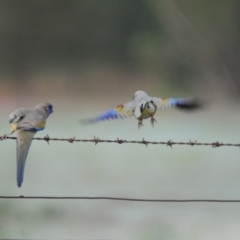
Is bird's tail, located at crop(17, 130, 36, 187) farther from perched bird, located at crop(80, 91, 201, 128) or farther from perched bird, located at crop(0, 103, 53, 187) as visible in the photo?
perched bird, located at crop(80, 91, 201, 128)

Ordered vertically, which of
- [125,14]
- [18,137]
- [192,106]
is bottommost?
[18,137]

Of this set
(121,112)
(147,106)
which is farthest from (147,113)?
(121,112)

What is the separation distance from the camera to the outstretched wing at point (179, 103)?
6.67 feet

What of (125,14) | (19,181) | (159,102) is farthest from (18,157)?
(125,14)

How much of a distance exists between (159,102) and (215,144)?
0.38 meters

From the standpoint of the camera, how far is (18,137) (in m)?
1.89

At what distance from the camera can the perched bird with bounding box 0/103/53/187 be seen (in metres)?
1.80

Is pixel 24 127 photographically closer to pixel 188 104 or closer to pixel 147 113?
pixel 147 113

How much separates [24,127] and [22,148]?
0.14 metres

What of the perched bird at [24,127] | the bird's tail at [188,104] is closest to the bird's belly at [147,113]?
the bird's tail at [188,104]

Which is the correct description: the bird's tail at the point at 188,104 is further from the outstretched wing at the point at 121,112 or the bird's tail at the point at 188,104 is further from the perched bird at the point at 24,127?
the perched bird at the point at 24,127

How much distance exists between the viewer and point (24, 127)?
194 cm

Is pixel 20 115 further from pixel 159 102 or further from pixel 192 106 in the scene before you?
pixel 192 106

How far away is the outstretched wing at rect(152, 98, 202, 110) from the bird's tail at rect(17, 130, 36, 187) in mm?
559
